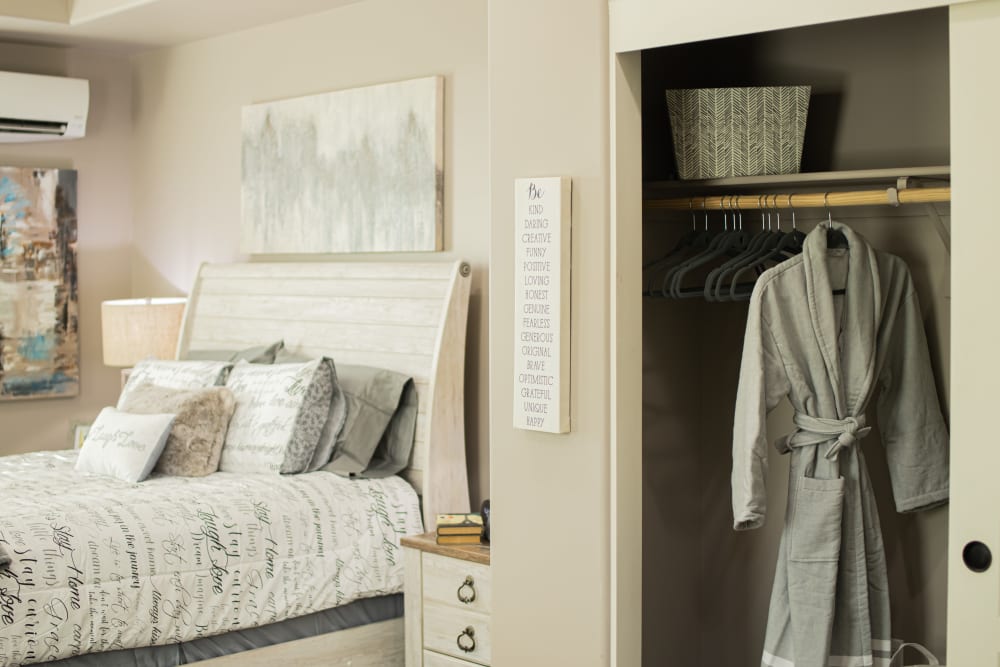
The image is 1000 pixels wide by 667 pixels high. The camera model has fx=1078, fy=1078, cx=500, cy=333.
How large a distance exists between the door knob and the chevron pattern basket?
3.33 ft

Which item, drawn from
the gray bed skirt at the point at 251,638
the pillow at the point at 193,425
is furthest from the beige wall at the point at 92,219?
the gray bed skirt at the point at 251,638

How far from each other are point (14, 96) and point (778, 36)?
356cm

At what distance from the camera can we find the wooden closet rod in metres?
2.29

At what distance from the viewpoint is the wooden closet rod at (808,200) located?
7.52ft

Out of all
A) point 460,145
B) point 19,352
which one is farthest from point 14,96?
point 460,145

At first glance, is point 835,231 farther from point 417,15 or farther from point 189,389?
point 189,389

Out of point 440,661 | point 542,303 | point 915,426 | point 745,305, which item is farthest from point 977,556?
point 440,661

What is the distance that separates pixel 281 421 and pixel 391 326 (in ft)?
1.70

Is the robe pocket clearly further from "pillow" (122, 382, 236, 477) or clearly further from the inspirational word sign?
"pillow" (122, 382, 236, 477)

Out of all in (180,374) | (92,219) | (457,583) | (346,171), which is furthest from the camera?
(92,219)

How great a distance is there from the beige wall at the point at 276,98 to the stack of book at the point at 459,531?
0.53 metres

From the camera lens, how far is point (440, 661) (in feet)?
10.6

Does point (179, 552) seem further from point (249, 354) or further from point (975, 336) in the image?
point (975, 336)

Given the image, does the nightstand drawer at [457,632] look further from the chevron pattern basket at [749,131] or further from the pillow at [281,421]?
the chevron pattern basket at [749,131]
